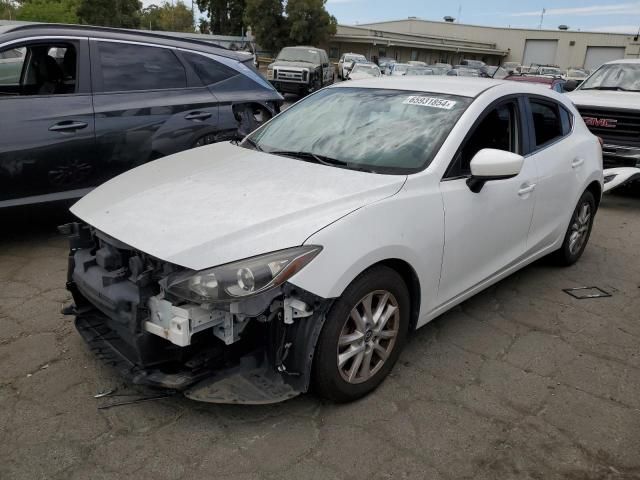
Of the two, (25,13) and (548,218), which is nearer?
(548,218)

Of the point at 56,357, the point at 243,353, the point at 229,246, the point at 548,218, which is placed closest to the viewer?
the point at 229,246

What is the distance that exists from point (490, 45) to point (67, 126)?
78.0m

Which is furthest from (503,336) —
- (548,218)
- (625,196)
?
(625,196)

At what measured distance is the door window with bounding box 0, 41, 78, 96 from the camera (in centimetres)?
468

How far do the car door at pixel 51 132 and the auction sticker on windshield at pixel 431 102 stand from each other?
2.75 metres

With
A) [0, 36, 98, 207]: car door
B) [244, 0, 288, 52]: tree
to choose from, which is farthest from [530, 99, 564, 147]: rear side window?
[244, 0, 288, 52]: tree

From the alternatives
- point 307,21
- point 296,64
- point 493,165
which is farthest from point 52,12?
point 493,165

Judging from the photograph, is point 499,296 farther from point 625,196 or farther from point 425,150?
point 625,196

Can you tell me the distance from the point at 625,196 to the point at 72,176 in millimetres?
7386

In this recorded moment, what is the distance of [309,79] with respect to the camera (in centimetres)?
1994

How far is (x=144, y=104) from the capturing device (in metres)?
4.93

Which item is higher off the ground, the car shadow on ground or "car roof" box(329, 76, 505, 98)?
"car roof" box(329, 76, 505, 98)

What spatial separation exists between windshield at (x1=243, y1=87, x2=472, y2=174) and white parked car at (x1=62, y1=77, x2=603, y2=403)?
0.01 metres

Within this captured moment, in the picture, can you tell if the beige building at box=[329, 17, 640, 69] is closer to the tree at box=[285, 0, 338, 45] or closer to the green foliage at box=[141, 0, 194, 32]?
the tree at box=[285, 0, 338, 45]
